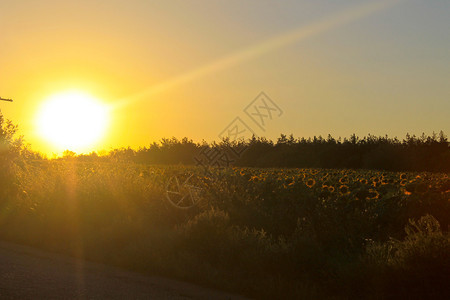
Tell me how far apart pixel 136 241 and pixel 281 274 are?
406 cm

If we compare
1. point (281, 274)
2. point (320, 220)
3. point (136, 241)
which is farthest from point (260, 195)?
point (281, 274)

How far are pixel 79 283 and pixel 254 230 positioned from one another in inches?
188

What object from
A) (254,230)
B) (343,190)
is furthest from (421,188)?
(254,230)

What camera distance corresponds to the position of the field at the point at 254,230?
9.79 meters

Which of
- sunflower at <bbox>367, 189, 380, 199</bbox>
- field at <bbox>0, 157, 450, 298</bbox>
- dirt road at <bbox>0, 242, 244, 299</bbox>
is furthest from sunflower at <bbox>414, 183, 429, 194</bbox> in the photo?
dirt road at <bbox>0, 242, 244, 299</bbox>

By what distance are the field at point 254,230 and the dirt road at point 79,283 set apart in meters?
0.67

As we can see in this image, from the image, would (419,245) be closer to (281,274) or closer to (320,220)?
(281,274)

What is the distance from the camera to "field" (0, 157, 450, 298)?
9789mm

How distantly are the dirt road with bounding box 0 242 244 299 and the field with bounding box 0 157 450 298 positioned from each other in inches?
26.3

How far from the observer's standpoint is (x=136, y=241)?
1298cm

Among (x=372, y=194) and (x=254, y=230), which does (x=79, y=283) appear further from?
(x=372, y=194)

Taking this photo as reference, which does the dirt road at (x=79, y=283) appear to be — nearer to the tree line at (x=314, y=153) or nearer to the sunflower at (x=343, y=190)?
the sunflower at (x=343, y=190)

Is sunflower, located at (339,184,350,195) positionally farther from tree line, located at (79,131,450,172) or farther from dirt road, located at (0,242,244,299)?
tree line, located at (79,131,450,172)

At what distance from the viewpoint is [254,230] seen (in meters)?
12.8
